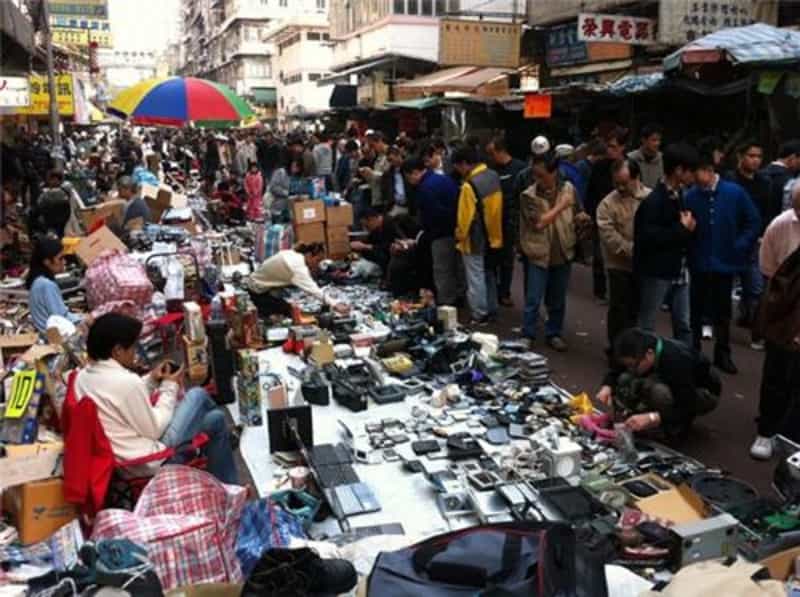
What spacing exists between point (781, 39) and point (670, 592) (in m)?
7.75

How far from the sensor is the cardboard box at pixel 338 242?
35.5 ft

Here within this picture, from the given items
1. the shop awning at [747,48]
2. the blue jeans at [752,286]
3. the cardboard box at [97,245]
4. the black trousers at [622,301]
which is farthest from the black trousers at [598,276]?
the cardboard box at [97,245]

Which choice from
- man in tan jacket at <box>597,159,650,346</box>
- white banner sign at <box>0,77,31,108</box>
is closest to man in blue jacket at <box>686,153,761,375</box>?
man in tan jacket at <box>597,159,650,346</box>

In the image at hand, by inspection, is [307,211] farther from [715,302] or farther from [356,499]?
[356,499]


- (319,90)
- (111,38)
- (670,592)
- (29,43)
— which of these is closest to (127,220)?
(29,43)

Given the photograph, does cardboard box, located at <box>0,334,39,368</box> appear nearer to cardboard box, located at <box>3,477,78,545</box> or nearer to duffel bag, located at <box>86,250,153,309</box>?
duffel bag, located at <box>86,250,153,309</box>

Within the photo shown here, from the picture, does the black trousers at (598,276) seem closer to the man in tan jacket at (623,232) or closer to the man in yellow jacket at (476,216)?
the man in yellow jacket at (476,216)

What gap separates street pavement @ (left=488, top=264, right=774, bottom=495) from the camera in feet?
16.0

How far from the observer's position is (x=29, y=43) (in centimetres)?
1269

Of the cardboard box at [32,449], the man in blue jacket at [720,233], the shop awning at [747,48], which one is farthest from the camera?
the shop awning at [747,48]

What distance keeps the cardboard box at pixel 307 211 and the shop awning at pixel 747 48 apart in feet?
16.1

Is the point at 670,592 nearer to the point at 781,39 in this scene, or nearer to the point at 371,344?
the point at 371,344

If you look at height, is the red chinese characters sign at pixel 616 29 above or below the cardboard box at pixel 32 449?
above

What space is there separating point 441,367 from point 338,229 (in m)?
4.80
